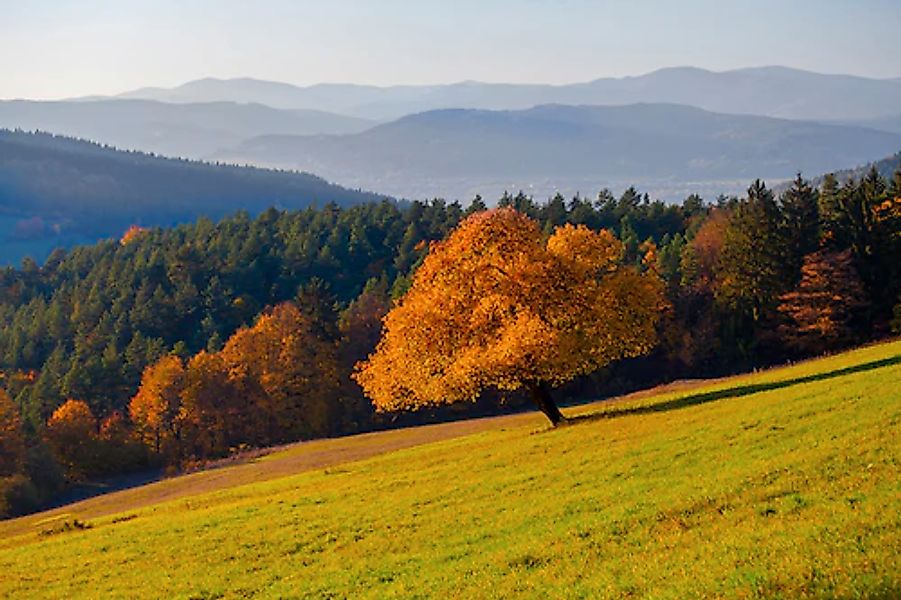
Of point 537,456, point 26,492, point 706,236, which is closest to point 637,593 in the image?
point 537,456

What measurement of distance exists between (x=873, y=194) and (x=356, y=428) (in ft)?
222

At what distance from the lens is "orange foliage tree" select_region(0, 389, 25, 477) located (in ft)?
306

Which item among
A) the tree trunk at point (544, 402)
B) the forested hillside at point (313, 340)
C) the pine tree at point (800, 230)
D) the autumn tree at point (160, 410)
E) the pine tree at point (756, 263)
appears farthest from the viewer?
the autumn tree at point (160, 410)

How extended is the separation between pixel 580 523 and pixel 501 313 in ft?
79.9

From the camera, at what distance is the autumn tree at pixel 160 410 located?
114m

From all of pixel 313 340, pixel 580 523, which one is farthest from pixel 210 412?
pixel 580 523

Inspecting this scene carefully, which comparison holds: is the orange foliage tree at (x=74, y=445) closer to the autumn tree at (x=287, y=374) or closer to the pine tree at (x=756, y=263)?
the autumn tree at (x=287, y=374)

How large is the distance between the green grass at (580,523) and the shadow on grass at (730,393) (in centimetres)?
56

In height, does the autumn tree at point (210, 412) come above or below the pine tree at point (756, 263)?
below

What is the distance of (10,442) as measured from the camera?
9569cm

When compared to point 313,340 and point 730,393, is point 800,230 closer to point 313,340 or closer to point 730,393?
point 313,340

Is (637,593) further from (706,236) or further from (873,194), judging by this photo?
(706,236)

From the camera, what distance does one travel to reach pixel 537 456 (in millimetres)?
37906

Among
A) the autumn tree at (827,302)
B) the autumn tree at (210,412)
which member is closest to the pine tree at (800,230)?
the autumn tree at (827,302)
